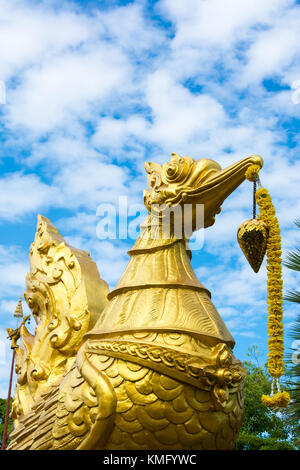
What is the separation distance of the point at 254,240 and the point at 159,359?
38.0 inches

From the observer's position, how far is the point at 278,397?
2.78 m

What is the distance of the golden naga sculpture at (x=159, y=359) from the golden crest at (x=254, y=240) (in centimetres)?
32

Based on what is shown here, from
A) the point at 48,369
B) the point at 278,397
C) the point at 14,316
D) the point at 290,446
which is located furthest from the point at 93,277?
the point at 290,446

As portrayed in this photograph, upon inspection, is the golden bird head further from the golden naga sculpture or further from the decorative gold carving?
the decorative gold carving

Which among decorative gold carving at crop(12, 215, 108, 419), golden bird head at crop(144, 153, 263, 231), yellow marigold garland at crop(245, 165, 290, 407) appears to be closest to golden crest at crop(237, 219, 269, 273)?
yellow marigold garland at crop(245, 165, 290, 407)

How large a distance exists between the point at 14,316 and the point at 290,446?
9.36 m

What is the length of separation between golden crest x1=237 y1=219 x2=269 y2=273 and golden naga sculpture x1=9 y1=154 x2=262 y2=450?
32cm

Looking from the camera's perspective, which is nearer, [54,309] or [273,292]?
[273,292]

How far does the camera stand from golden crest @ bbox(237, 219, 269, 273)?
3.05 metres

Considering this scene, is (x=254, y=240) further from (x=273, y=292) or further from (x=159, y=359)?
(x=159, y=359)

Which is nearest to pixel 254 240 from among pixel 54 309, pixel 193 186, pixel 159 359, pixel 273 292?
pixel 273 292

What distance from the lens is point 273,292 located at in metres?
2.98

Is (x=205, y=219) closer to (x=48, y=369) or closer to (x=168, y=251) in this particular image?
(x=168, y=251)

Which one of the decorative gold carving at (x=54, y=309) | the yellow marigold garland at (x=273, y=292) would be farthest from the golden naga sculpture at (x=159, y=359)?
the decorative gold carving at (x=54, y=309)
